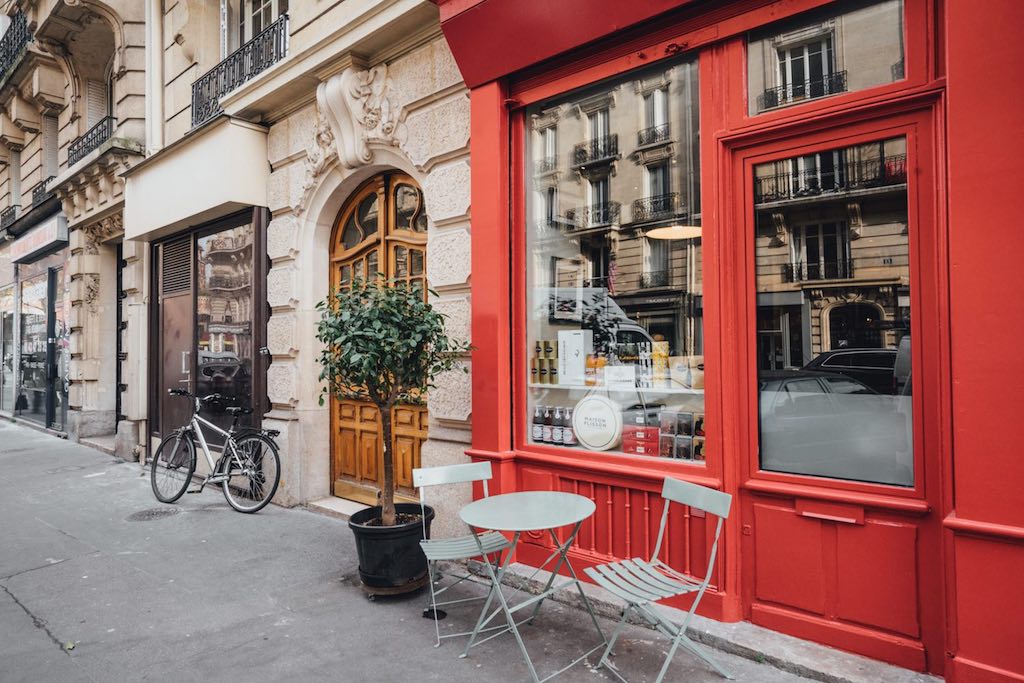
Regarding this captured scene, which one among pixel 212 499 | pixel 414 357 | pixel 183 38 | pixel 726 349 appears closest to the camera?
pixel 726 349

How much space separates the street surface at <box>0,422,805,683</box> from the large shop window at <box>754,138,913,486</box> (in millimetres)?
1277

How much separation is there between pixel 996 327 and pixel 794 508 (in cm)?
135

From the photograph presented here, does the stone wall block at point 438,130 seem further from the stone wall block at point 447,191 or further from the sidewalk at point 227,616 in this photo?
the sidewalk at point 227,616

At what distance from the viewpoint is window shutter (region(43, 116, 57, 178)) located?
13031mm

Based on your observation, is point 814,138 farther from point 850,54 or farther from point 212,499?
point 212,499

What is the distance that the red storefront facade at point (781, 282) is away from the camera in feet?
8.85

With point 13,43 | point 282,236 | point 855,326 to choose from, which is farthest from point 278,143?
point 13,43

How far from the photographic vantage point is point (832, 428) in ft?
11.0

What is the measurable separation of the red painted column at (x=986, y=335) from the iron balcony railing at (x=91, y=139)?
39.0 feet

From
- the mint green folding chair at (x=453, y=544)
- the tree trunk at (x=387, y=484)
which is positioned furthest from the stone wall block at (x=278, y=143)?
the mint green folding chair at (x=453, y=544)

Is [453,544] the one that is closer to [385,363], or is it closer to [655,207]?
[385,363]

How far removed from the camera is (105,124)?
10.5m

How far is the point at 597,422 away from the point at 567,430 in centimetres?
26

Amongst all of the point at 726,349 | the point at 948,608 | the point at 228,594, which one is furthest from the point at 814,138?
the point at 228,594
